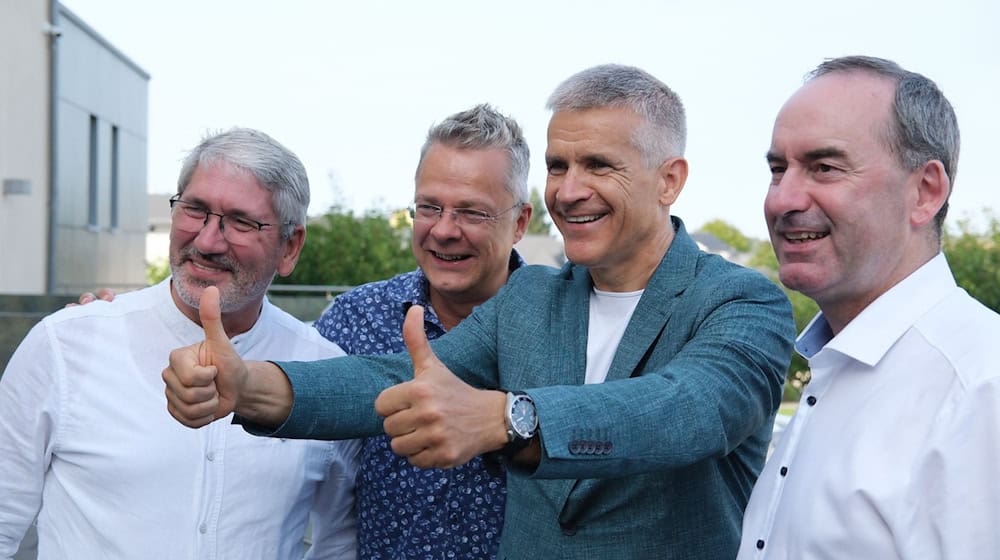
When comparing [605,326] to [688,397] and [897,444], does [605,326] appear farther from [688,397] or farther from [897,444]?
[897,444]

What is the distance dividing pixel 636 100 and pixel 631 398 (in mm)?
803

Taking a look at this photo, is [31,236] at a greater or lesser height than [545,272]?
lesser

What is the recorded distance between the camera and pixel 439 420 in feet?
5.78

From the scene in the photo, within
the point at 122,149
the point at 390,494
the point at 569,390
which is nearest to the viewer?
the point at 569,390

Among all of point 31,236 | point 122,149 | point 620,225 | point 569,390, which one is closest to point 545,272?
point 620,225

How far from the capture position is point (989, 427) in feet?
5.74

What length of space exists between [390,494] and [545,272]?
2.87 feet

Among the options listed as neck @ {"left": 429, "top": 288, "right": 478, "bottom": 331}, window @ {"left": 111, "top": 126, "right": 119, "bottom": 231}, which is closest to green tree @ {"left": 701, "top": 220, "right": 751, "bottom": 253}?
window @ {"left": 111, "top": 126, "right": 119, "bottom": 231}

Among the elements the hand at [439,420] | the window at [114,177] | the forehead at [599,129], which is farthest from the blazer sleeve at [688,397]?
the window at [114,177]

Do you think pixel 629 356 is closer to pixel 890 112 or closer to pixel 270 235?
pixel 890 112

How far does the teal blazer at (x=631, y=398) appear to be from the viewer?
1.90 m

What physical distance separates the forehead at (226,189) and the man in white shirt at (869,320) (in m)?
1.31

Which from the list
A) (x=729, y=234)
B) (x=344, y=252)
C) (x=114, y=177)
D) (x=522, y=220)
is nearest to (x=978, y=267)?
(x=344, y=252)

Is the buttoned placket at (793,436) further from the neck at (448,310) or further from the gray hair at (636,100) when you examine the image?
the neck at (448,310)
